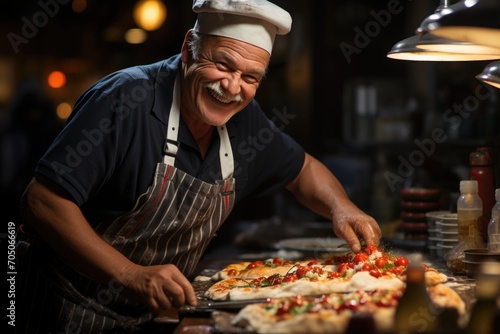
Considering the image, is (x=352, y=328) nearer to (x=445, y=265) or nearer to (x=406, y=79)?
(x=445, y=265)

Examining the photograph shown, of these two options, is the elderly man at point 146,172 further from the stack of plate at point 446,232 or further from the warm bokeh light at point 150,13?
the warm bokeh light at point 150,13

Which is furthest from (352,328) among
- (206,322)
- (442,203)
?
(442,203)

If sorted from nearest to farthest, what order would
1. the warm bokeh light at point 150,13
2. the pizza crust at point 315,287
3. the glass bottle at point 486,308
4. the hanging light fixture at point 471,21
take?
the glass bottle at point 486,308, the hanging light fixture at point 471,21, the pizza crust at point 315,287, the warm bokeh light at point 150,13

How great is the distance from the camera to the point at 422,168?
213 inches

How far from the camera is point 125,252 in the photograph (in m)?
3.72

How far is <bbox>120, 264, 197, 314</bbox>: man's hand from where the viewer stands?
2.98 meters

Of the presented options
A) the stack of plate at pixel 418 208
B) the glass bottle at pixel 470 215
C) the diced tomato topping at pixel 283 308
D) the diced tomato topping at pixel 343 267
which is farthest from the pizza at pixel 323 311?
the stack of plate at pixel 418 208

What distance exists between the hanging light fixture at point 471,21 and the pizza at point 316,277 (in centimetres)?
106

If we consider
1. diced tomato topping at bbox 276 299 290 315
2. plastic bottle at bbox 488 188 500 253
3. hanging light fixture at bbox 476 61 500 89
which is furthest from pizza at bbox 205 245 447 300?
hanging light fixture at bbox 476 61 500 89

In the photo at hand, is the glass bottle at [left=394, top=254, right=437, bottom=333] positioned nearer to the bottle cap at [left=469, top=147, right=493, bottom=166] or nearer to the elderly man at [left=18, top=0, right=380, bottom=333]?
the elderly man at [left=18, top=0, right=380, bottom=333]

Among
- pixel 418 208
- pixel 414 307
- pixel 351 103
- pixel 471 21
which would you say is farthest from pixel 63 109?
pixel 414 307

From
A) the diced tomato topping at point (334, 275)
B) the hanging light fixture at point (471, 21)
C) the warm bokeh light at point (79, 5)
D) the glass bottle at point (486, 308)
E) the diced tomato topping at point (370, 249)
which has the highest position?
the warm bokeh light at point (79, 5)

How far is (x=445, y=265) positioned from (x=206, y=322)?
65.2 inches

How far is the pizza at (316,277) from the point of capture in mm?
3209
